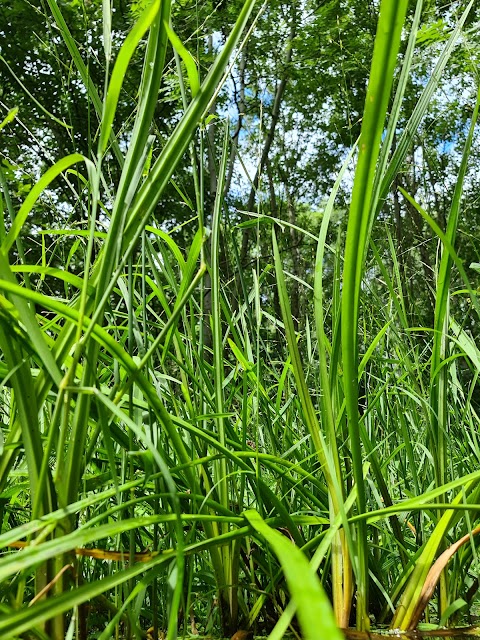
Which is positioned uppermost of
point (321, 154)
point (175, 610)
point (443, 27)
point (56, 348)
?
point (321, 154)

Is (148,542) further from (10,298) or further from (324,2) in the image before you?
(324,2)

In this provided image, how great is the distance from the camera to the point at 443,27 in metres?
2.95

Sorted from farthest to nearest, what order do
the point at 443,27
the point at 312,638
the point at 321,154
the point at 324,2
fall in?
the point at 321,154
the point at 324,2
the point at 443,27
the point at 312,638

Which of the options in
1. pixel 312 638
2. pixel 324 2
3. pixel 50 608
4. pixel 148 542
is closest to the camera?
pixel 312 638

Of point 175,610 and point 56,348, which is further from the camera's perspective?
point 56,348

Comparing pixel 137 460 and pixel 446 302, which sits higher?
pixel 446 302

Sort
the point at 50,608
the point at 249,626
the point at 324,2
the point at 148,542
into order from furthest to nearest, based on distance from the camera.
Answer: the point at 324,2 < the point at 148,542 < the point at 249,626 < the point at 50,608

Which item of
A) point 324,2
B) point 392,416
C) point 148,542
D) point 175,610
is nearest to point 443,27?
point 324,2

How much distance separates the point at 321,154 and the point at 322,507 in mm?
6232

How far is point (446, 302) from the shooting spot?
1.66ft

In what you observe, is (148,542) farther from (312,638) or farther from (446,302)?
(312,638)

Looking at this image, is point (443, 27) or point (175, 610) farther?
point (443, 27)

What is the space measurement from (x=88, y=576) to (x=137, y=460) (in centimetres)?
18

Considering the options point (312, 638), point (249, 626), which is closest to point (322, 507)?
point (249, 626)
